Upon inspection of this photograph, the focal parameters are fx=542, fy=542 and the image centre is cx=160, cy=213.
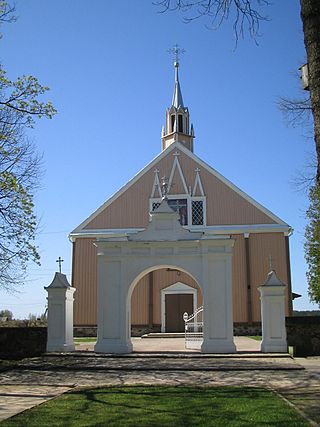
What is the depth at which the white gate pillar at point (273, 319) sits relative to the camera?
17.9m

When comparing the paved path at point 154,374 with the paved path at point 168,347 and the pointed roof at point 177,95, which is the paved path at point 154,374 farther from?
the pointed roof at point 177,95

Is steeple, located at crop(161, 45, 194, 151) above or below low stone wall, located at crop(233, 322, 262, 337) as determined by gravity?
above

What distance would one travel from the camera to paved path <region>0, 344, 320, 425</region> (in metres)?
10.2

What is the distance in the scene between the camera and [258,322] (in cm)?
2919

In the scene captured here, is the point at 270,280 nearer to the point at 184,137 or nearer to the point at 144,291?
the point at 144,291

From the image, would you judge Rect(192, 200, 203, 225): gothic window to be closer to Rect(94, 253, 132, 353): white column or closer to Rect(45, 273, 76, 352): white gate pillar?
Rect(94, 253, 132, 353): white column

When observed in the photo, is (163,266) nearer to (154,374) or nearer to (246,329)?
(154,374)

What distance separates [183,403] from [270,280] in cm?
1024

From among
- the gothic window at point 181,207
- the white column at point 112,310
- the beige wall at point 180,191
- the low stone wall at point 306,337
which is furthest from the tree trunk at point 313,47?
the gothic window at point 181,207

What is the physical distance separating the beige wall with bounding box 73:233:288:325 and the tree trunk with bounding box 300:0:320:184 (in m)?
24.7

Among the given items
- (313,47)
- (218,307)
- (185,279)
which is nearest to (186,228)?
(185,279)

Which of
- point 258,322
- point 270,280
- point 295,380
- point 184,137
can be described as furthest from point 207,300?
point 184,137

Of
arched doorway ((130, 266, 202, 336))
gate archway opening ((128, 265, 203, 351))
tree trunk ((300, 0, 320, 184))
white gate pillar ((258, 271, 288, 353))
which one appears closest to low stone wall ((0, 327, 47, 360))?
white gate pillar ((258, 271, 288, 353))

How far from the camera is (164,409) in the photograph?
28.2ft
